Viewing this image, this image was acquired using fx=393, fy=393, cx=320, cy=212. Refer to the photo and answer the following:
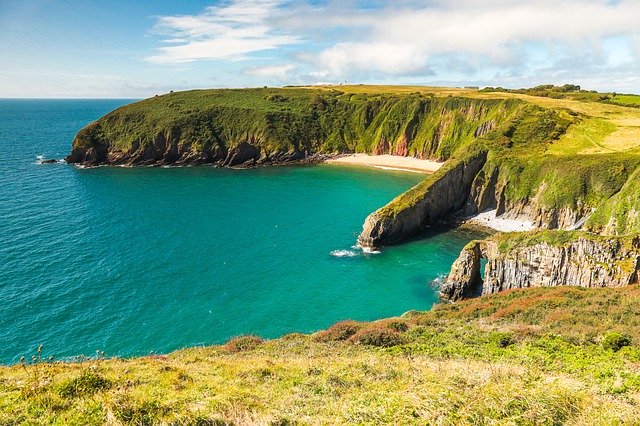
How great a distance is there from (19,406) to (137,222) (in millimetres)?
66219

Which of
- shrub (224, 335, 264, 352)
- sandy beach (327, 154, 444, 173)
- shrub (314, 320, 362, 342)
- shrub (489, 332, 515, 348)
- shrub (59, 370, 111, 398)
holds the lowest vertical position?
shrub (224, 335, 264, 352)

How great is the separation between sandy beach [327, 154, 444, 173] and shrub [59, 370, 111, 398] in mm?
110241

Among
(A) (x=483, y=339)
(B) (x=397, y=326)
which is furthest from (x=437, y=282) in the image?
(A) (x=483, y=339)

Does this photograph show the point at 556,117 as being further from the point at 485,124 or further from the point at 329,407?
the point at 329,407

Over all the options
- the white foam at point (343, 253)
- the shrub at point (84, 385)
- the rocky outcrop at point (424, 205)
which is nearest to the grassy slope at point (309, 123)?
the rocky outcrop at point (424, 205)

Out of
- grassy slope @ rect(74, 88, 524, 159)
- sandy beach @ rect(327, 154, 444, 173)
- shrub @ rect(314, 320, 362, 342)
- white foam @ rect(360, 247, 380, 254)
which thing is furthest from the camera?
grassy slope @ rect(74, 88, 524, 159)

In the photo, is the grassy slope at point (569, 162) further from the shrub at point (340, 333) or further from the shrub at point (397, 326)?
the shrub at point (340, 333)

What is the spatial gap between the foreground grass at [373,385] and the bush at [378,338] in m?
0.09

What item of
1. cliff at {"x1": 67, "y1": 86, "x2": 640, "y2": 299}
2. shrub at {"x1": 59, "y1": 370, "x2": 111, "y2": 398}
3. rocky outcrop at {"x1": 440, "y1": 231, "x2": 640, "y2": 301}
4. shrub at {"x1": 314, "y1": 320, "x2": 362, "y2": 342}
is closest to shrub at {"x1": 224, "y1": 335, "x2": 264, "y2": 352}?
shrub at {"x1": 314, "y1": 320, "x2": 362, "y2": 342}

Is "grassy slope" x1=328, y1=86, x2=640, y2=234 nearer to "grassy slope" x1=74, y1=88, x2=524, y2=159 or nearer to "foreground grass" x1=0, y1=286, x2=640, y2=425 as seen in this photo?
"grassy slope" x1=74, y1=88, x2=524, y2=159

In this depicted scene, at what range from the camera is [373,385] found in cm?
1516

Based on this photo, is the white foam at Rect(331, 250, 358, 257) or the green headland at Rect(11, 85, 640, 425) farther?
the white foam at Rect(331, 250, 358, 257)

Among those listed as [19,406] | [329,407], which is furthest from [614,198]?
[19,406]

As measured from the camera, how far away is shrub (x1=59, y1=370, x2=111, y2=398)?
13.3 m
